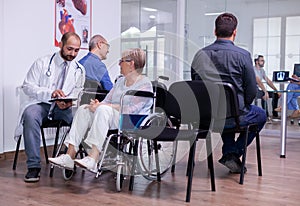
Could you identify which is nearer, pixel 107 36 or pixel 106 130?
pixel 106 130

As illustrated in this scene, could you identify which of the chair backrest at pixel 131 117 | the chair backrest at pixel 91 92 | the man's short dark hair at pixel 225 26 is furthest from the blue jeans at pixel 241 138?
the chair backrest at pixel 91 92

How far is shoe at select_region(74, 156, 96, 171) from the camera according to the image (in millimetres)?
2890

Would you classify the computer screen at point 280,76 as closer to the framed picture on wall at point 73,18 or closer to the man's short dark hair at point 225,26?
the framed picture on wall at point 73,18

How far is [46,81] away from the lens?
3611mm

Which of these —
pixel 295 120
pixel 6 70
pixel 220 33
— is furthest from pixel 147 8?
pixel 220 33

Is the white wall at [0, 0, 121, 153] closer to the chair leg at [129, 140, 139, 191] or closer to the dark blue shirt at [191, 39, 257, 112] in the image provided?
the chair leg at [129, 140, 139, 191]

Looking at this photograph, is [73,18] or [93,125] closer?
[93,125]

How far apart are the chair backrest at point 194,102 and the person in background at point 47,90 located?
91 centimetres

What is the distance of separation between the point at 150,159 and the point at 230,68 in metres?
0.97

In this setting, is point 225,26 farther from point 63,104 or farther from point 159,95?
point 63,104

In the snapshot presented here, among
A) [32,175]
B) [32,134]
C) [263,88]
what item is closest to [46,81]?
[32,134]

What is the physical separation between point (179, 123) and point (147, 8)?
452cm

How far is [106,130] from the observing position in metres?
3.04

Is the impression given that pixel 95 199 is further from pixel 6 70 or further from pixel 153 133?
pixel 6 70
